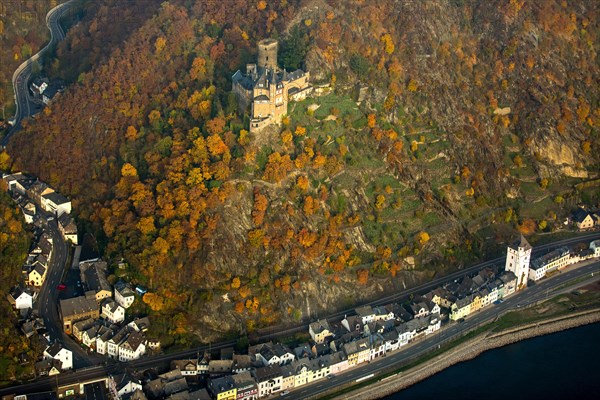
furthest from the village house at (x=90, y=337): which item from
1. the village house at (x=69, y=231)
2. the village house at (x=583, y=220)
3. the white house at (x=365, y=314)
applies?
the village house at (x=583, y=220)

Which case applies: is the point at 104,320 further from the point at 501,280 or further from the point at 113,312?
the point at 501,280

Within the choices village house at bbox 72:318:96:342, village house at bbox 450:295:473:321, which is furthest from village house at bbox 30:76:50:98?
village house at bbox 450:295:473:321

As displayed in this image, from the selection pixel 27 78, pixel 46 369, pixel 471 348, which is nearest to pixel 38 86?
pixel 27 78

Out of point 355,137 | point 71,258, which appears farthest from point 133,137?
point 355,137

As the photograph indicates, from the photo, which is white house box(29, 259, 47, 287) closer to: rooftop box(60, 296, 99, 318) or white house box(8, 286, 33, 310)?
white house box(8, 286, 33, 310)

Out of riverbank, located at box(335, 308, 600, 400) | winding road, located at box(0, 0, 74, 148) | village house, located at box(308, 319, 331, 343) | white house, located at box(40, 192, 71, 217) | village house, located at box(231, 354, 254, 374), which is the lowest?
riverbank, located at box(335, 308, 600, 400)
